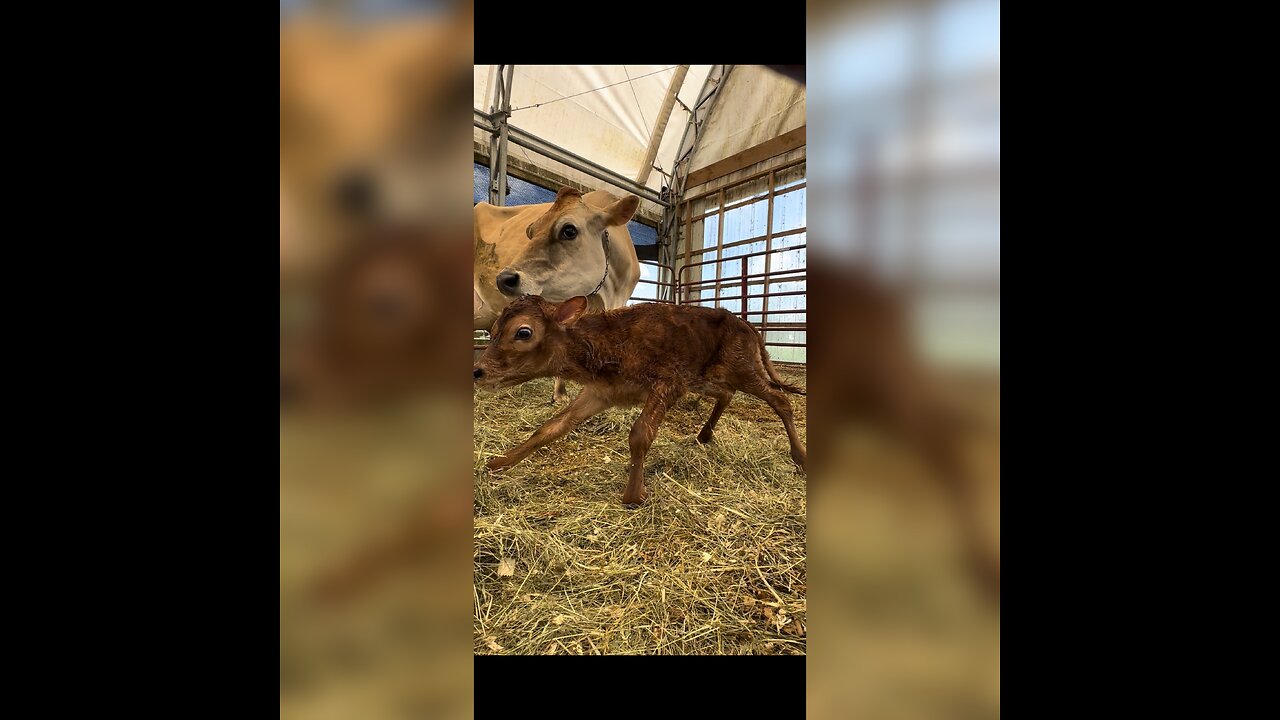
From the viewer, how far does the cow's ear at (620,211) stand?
12.3 feet

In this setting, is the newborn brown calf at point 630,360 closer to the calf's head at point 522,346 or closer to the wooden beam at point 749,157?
the calf's head at point 522,346

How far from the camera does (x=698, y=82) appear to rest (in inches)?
310

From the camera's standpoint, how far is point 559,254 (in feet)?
11.7

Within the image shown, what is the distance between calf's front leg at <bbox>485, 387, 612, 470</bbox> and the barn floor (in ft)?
0.42

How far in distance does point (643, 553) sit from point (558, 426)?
784mm

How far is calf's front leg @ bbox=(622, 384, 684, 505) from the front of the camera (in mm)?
2039

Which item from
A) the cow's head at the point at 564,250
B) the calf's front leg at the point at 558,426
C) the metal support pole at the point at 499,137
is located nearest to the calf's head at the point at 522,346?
the calf's front leg at the point at 558,426
